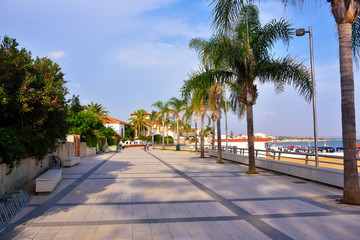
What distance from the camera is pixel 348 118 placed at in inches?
291

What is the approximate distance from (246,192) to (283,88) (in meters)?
7.52

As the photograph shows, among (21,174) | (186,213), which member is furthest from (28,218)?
(21,174)

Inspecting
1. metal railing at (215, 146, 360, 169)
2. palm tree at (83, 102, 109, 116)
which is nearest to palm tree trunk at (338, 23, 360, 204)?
metal railing at (215, 146, 360, 169)

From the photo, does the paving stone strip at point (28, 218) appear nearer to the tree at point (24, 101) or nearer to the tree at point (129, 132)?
the tree at point (24, 101)

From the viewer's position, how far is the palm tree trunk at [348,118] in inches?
288

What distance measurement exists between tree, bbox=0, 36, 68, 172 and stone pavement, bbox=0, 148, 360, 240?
5.60 feet

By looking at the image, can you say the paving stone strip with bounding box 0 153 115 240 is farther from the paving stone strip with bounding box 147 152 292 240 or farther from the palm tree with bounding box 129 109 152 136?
the palm tree with bounding box 129 109 152 136

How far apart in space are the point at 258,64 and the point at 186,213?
Answer: 956 centimetres

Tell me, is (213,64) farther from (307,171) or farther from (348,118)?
(348,118)

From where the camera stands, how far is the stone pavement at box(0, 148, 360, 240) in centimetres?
511

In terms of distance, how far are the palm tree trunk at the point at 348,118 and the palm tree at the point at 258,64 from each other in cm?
515

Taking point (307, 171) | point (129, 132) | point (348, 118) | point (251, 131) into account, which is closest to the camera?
point (348, 118)

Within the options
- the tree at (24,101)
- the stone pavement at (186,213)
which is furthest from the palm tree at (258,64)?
the tree at (24,101)

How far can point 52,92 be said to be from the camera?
28.6 ft
